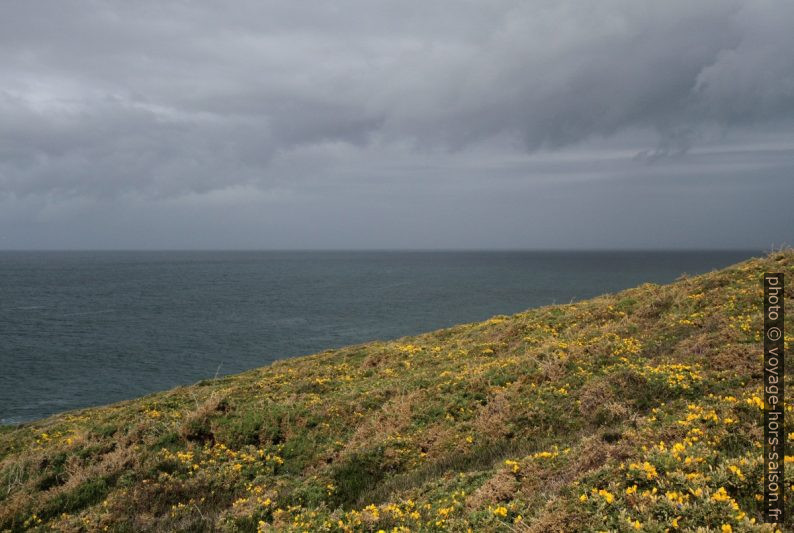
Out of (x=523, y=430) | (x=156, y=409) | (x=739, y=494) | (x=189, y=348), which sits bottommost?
(x=189, y=348)

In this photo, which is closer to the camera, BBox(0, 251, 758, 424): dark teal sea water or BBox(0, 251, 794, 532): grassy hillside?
BBox(0, 251, 794, 532): grassy hillside

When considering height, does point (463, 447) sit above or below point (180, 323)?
above

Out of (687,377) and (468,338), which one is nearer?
(687,377)

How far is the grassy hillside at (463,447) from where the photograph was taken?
27.3 feet

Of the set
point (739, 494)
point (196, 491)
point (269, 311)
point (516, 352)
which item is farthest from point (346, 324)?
point (739, 494)

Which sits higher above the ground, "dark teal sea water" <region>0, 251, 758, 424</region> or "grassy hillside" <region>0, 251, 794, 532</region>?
"grassy hillside" <region>0, 251, 794, 532</region>

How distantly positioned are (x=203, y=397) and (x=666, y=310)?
75.8 ft

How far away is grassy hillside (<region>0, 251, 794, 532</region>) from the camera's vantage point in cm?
834

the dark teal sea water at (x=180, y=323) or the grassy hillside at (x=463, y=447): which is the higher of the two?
the grassy hillside at (x=463, y=447)

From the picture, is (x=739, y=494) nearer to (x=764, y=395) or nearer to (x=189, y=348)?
(x=764, y=395)

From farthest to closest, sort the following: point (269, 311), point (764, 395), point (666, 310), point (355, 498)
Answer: point (269, 311), point (666, 310), point (355, 498), point (764, 395)

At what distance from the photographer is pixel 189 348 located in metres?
72.4

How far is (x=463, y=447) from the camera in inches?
538

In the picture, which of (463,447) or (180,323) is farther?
(180,323)
